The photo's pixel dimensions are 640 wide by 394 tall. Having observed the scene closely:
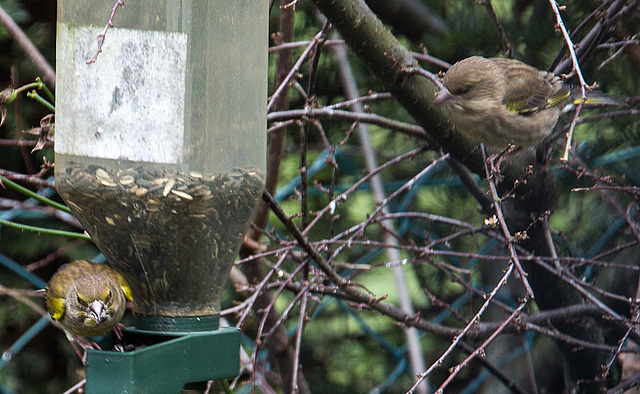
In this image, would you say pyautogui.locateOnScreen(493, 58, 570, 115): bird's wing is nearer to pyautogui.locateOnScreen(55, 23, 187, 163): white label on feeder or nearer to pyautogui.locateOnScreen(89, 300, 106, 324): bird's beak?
pyautogui.locateOnScreen(55, 23, 187, 163): white label on feeder

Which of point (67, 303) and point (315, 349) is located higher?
point (67, 303)

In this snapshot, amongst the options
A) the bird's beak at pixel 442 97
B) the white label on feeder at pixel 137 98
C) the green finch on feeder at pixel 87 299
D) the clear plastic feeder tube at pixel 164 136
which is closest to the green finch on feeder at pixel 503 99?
the bird's beak at pixel 442 97

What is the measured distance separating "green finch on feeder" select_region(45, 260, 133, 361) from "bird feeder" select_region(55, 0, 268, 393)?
0.08 m

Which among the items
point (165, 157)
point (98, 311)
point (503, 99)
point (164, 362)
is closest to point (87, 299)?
point (98, 311)

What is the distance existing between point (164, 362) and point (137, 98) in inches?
19.5

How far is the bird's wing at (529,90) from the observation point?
205cm

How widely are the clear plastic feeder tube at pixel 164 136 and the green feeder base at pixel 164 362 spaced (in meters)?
0.07

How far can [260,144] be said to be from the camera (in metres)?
1.53

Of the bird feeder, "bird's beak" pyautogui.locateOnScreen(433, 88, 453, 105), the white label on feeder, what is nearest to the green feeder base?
the bird feeder

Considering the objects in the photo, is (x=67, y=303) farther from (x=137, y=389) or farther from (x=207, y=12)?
(x=207, y=12)

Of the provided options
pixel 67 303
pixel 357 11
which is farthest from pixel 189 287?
pixel 357 11

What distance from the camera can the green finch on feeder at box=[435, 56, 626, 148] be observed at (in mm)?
1896

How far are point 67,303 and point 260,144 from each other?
588mm

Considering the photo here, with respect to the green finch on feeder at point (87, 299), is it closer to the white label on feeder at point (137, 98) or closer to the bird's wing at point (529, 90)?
the white label on feeder at point (137, 98)
